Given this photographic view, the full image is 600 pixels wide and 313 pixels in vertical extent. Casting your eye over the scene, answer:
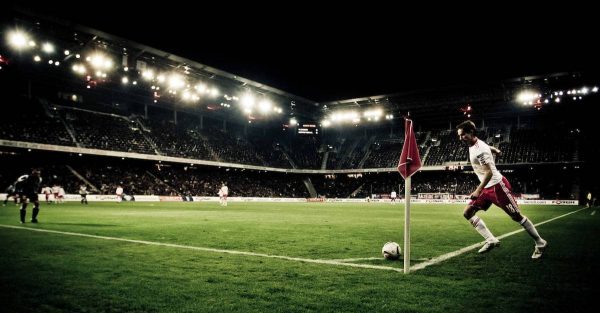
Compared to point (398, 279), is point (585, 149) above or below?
above

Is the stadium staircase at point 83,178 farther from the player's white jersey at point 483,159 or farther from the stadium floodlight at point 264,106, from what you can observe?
the player's white jersey at point 483,159

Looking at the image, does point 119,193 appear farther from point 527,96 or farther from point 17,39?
point 527,96

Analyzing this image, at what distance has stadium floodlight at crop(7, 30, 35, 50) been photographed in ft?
92.1

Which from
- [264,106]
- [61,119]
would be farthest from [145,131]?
[264,106]

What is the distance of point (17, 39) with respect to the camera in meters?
28.2

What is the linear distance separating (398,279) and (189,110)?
182ft

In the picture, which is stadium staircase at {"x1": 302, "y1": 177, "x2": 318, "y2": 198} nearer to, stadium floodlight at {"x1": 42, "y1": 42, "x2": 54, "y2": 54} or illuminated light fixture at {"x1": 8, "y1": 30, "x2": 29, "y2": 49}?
stadium floodlight at {"x1": 42, "y1": 42, "x2": 54, "y2": 54}

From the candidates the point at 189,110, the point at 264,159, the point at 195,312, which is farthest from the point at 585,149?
the point at 195,312

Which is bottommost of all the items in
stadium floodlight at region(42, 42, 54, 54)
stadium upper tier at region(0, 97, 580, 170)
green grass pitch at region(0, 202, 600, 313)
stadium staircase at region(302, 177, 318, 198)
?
stadium staircase at region(302, 177, 318, 198)

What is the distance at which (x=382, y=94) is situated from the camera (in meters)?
51.0

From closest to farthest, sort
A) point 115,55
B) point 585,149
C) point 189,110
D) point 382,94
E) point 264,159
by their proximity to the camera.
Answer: point 115,55
point 585,149
point 382,94
point 189,110
point 264,159

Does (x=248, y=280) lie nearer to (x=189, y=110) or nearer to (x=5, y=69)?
(x=5, y=69)

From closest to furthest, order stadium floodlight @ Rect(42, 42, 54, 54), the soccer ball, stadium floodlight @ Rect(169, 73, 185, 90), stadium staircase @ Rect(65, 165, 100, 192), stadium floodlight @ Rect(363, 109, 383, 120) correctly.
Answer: the soccer ball → stadium floodlight @ Rect(42, 42, 54, 54) → stadium staircase @ Rect(65, 165, 100, 192) → stadium floodlight @ Rect(169, 73, 185, 90) → stadium floodlight @ Rect(363, 109, 383, 120)

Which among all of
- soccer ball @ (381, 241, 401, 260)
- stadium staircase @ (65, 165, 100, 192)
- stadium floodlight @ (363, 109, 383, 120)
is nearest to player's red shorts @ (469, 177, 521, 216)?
soccer ball @ (381, 241, 401, 260)
